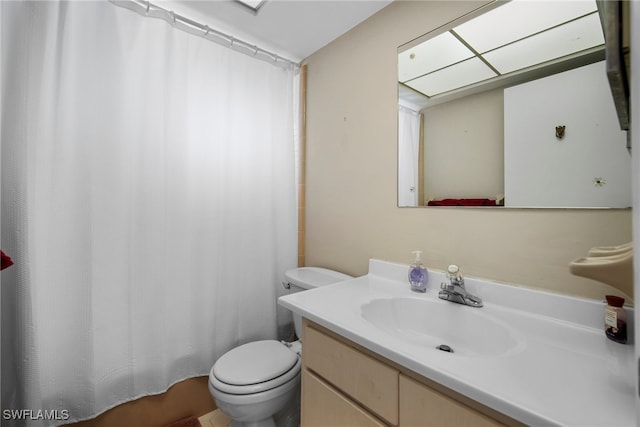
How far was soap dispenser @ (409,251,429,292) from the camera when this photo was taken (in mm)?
1129

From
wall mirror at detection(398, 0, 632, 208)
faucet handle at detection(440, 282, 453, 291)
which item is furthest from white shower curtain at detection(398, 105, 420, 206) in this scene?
faucet handle at detection(440, 282, 453, 291)

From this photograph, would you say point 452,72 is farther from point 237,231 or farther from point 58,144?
point 58,144

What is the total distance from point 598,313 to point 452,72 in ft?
3.19

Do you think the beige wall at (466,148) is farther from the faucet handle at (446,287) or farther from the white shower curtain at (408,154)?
the faucet handle at (446,287)

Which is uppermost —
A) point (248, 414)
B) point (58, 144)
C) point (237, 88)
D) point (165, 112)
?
point (237, 88)

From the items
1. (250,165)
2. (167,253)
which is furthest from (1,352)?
(250,165)

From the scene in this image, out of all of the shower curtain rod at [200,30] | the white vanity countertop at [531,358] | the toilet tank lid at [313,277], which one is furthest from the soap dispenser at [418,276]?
the shower curtain rod at [200,30]

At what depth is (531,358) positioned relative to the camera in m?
0.65

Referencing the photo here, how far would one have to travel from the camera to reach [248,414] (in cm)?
113

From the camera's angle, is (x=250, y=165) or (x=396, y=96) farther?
(x=250, y=165)

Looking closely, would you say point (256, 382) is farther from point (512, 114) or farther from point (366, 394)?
point (512, 114)

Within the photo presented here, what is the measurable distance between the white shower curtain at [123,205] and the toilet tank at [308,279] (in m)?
0.21

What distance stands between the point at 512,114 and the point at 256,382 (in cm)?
142

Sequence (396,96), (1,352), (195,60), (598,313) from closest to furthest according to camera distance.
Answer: (598,313) < (1,352) < (396,96) < (195,60)
